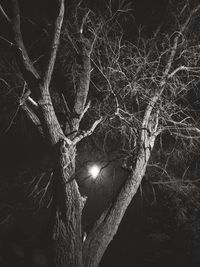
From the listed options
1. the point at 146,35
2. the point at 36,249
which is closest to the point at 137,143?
the point at 146,35

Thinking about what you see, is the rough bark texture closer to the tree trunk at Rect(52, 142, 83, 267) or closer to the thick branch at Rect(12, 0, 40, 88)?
the tree trunk at Rect(52, 142, 83, 267)

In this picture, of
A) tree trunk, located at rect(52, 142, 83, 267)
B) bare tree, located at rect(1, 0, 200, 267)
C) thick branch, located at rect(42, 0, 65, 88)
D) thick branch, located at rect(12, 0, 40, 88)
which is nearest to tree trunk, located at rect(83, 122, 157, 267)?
bare tree, located at rect(1, 0, 200, 267)

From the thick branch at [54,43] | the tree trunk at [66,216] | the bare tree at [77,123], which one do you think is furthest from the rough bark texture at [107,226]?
the thick branch at [54,43]

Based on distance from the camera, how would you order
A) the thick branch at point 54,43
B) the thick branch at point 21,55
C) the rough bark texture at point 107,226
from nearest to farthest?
the thick branch at point 54,43
the thick branch at point 21,55
the rough bark texture at point 107,226

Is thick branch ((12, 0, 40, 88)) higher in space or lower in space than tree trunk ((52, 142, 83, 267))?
higher

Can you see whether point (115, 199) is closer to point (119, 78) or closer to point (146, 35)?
point (119, 78)

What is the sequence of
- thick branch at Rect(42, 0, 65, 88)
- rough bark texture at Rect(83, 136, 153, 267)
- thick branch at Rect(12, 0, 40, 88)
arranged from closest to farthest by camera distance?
thick branch at Rect(42, 0, 65, 88) → thick branch at Rect(12, 0, 40, 88) → rough bark texture at Rect(83, 136, 153, 267)

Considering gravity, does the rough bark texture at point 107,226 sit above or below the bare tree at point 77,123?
below

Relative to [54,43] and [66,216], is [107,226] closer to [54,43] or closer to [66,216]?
[66,216]

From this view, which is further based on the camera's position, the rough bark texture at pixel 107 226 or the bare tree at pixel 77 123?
the rough bark texture at pixel 107 226

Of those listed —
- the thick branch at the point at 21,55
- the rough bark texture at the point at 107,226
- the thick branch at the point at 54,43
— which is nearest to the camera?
the thick branch at the point at 54,43

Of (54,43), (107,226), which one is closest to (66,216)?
(107,226)

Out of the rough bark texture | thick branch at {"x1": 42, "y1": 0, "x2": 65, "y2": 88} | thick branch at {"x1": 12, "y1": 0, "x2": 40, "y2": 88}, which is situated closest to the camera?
thick branch at {"x1": 42, "y1": 0, "x2": 65, "y2": 88}

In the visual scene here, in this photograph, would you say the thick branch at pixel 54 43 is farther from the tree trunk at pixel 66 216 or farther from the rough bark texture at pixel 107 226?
the rough bark texture at pixel 107 226
